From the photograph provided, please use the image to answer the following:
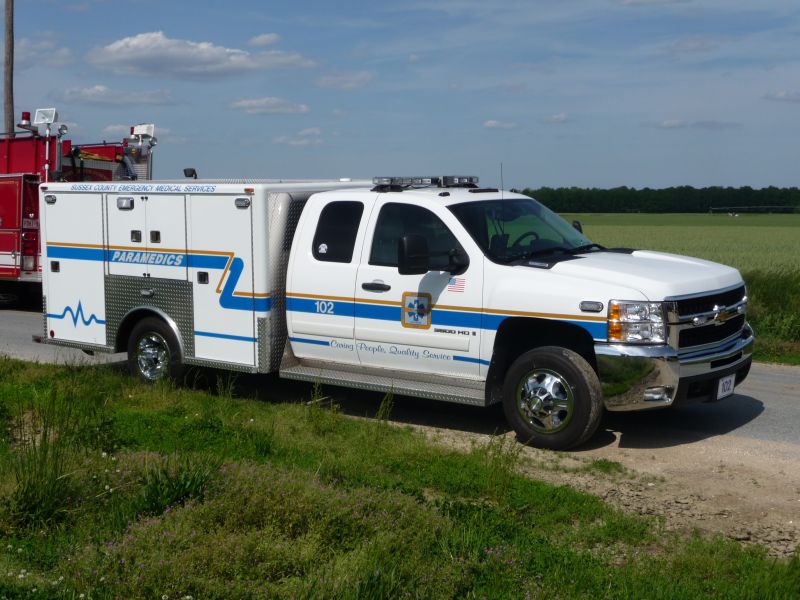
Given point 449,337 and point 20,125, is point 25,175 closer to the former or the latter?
point 20,125

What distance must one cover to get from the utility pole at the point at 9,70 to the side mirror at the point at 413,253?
21.1 m

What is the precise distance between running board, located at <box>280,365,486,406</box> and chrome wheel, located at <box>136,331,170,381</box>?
1567 millimetres

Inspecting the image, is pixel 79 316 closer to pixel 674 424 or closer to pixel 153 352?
pixel 153 352

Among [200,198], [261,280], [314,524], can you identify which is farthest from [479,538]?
[200,198]

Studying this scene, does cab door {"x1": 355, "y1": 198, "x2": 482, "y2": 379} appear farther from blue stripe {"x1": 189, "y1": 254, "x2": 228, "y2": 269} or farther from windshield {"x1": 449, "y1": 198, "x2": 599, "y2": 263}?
blue stripe {"x1": 189, "y1": 254, "x2": 228, "y2": 269}

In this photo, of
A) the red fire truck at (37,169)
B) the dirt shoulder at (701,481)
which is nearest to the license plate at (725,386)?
the dirt shoulder at (701,481)

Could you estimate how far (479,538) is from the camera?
5430mm

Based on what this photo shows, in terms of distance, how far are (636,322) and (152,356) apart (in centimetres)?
516

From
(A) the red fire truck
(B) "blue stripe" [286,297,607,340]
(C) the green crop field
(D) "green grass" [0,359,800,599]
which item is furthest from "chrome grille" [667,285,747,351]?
(C) the green crop field

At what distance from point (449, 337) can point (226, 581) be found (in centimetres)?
397

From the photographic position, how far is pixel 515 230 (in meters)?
8.93

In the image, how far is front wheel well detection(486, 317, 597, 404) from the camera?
A: 8203mm

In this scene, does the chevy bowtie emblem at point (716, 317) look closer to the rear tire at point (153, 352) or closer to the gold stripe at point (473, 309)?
the gold stripe at point (473, 309)

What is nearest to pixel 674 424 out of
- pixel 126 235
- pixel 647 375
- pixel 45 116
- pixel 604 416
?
pixel 604 416
